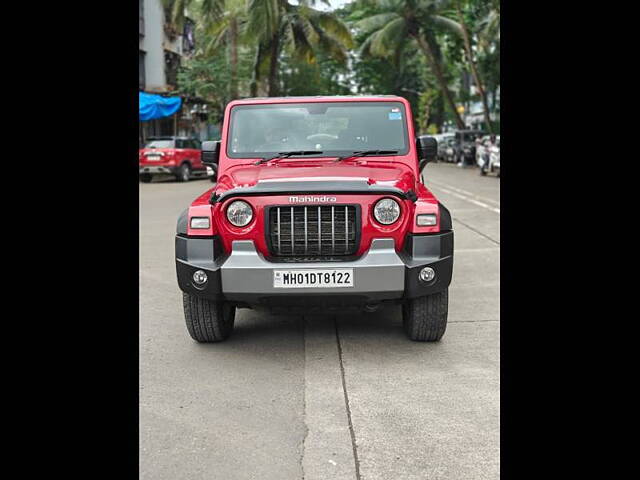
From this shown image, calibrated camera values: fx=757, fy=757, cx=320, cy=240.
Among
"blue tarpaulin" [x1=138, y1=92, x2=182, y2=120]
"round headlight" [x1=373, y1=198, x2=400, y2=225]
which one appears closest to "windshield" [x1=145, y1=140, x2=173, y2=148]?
"blue tarpaulin" [x1=138, y1=92, x2=182, y2=120]

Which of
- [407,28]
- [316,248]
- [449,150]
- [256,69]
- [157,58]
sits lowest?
[316,248]

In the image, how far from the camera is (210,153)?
20.7 ft

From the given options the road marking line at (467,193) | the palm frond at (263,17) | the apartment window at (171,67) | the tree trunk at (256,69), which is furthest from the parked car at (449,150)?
the road marking line at (467,193)

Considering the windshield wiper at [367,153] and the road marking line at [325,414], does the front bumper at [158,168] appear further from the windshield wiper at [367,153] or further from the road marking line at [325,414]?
the road marking line at [325,414]

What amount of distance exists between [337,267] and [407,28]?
38284mm

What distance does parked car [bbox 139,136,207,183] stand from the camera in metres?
25.8

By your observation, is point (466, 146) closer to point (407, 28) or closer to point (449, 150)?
point (449, 150)

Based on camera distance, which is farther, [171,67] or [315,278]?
[171,67]

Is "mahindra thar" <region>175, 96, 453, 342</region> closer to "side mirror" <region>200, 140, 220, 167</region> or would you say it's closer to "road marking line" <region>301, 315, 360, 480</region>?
"road marking line" <region>301, 315, 360, 480</region>

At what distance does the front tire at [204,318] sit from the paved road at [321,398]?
9cm

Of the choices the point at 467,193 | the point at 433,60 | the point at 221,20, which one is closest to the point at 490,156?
the point at 467,193
